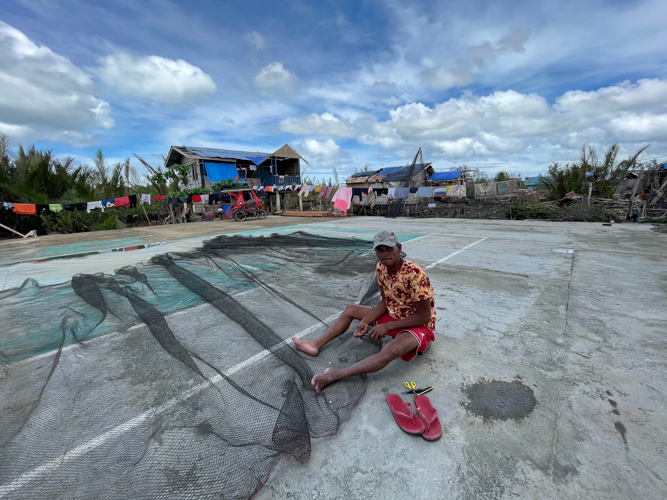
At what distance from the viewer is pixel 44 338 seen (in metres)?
2.37

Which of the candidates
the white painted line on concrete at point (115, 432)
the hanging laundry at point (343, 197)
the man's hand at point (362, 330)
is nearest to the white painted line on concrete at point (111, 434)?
the white painted line on concrete at point (115, 432)

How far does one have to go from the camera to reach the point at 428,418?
155cm

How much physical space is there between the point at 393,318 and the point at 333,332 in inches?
18.6

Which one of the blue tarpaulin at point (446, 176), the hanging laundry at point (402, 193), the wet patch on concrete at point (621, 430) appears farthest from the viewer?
the blue tarpaulin at point (446, 176)

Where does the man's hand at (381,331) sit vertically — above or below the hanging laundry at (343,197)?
below

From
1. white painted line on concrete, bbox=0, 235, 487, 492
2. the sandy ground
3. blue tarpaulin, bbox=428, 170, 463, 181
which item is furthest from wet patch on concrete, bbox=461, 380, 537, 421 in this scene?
blue tarpaulin, bbox=428, 170, 463, 181

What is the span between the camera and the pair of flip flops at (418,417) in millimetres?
1479

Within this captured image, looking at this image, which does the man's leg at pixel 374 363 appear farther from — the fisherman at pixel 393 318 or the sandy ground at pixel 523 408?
the sandy ground at pixel 523 408

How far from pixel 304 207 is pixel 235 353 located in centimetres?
1824

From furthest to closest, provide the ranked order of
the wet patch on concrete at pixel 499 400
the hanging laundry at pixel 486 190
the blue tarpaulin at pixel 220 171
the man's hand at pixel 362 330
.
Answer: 1. the blue tarpaulin at pixel 220 171
2. the hanging laundry at pixel 486 190
3. the man's hand at pixel 362 330
4. the wet patch on concrete at pixel 499 400

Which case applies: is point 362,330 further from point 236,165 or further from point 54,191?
point 236,165

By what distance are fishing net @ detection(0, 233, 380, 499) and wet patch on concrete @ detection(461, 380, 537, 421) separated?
67cm

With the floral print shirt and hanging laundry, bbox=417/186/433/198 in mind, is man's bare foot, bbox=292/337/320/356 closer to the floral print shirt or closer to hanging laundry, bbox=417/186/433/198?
the floral print shirt

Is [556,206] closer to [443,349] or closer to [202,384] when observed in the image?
[443,349]
